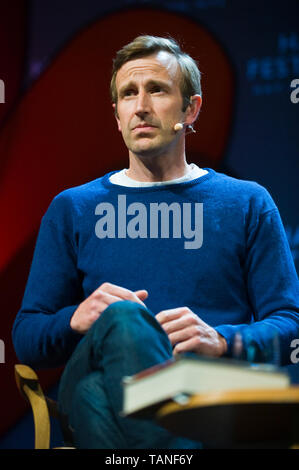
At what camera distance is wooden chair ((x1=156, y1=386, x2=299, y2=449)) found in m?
1.09

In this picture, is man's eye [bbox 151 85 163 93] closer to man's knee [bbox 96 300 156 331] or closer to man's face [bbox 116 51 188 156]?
man's face [bbox 116 51 188 156]

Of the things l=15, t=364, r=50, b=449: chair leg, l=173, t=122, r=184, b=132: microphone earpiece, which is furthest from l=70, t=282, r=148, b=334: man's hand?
l=173, t=122, r=184, b=132: microphone earpiece

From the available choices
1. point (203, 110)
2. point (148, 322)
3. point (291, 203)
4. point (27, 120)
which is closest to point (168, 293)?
point (148, 322)

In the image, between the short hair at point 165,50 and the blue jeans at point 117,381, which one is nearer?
the blue jeans at point 117,381

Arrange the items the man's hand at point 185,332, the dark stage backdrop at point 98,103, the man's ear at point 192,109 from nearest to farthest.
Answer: the man's hand at point 185,332 → the man's ear at point 192,109 → the dark stage backdrop at point 98,103

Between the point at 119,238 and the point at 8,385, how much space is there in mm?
914

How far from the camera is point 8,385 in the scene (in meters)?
2.64

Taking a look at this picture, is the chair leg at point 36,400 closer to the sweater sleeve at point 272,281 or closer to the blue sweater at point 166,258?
the blue sweater at point 166,258

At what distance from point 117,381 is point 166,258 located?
65 cm

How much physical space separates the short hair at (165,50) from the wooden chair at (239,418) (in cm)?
119

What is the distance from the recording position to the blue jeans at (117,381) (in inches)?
53.6

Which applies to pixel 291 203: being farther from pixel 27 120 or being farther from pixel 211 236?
pixel 27 120

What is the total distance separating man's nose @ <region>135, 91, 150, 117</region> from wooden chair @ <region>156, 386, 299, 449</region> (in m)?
1.04

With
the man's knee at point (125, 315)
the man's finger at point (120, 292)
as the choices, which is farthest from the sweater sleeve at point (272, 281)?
the man's knee at point (125, 315)
